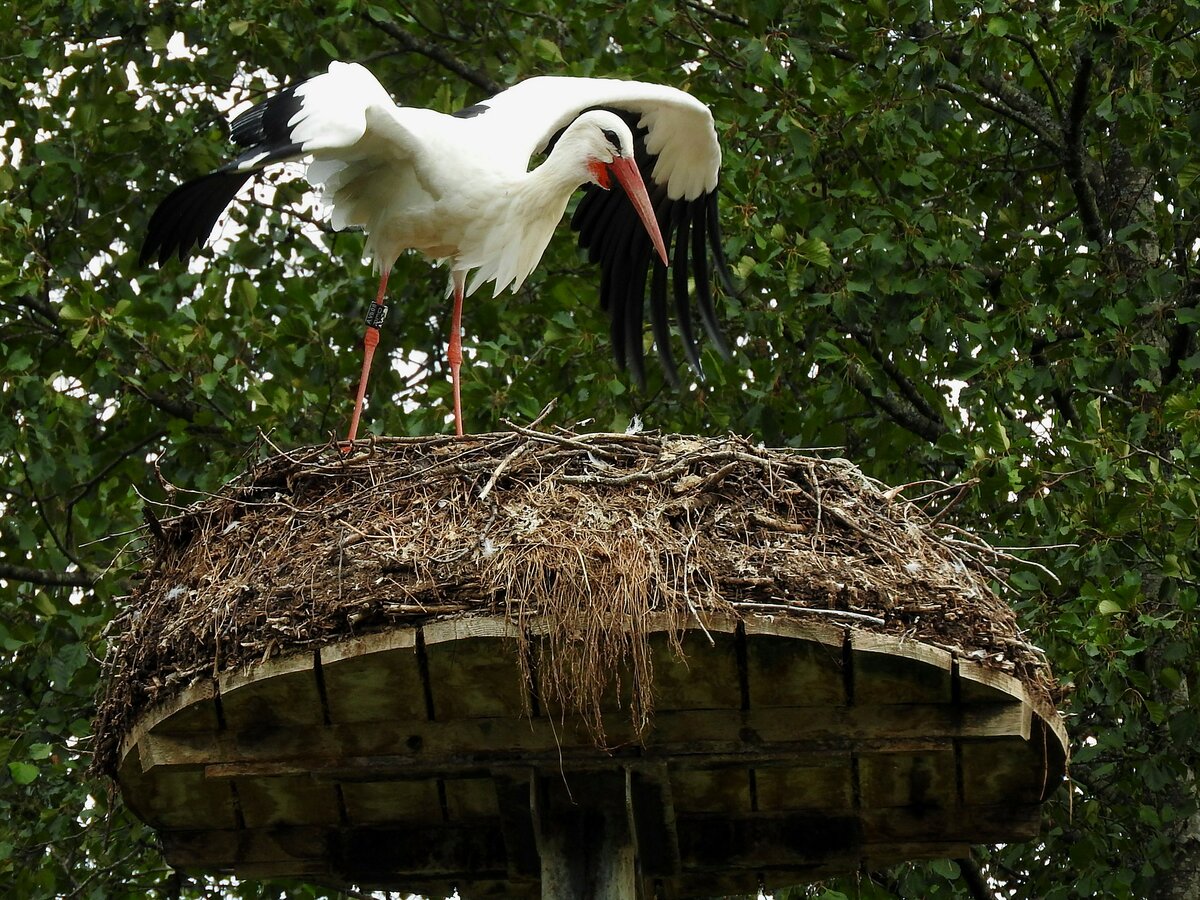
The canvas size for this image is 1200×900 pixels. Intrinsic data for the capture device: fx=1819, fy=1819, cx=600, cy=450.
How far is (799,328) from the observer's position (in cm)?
830

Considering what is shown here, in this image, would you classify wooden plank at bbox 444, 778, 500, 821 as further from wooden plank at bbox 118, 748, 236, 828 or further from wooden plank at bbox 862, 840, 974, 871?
wooden plank at bbox 862, 840, 974, 871

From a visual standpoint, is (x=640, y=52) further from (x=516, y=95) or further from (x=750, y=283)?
(x=516, y=95)

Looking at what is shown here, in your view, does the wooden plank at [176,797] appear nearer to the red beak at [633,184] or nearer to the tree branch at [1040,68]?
the red beak at [633,184]

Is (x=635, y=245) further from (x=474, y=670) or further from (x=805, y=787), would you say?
(x=474, y=670)

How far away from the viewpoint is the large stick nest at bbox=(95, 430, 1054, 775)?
4.30 meters

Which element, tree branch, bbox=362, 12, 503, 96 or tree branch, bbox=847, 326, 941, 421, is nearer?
tree branch, bbox=847, 326, 941, 421

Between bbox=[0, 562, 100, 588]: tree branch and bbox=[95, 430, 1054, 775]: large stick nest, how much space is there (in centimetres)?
304

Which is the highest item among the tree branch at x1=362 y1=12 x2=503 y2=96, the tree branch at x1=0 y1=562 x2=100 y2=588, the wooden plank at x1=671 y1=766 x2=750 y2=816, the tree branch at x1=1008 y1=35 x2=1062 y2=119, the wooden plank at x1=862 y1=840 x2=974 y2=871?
the tree branch at x1=362 y1=12 x2=503 y2=96

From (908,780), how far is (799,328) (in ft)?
12.1

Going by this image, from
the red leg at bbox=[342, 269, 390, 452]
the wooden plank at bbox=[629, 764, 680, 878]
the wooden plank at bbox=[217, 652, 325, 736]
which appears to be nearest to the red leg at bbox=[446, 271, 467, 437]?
the red leg at bbox=[342, 269, 390, 452]

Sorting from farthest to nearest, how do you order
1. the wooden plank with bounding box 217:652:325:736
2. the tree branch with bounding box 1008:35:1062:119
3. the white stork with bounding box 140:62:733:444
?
1. the tree branch with bounding box 1008:35:1062:119
2. the white stork with bounding box 140:62:733:444
3. the wooden plank with bounding box 217:652:325:736

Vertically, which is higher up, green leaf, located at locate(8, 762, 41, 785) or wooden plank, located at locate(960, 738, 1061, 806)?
wooden plank, located at locate(960, 738, 1061, 806)

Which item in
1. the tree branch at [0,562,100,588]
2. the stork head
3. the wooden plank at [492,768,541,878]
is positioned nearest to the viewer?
the wooden plank at [492,768,541,878]

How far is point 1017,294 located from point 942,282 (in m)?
0.36
